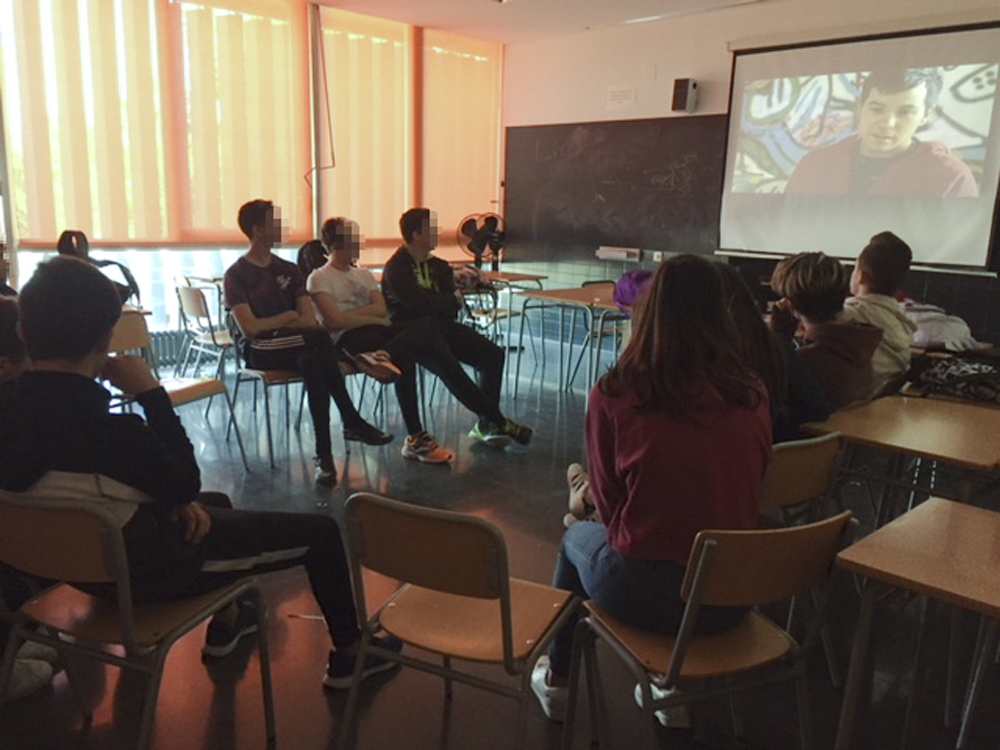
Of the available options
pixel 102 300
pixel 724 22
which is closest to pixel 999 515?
pixel 102 300

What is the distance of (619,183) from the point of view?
6719 mm

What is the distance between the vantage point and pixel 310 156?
651 centimetres

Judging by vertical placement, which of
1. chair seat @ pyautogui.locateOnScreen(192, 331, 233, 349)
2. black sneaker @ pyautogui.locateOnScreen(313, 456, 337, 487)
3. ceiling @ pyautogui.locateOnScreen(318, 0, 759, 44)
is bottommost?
black sneaker @ pyautogui.locateOnScreen(313, 456, 337, 487)

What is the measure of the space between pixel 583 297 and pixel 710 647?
373cm

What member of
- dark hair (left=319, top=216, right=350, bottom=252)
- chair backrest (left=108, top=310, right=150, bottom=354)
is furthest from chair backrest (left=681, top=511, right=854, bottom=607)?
dark hair (left=319, top=216, right=350, bottom=252)

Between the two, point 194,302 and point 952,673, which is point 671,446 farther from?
point 194,302

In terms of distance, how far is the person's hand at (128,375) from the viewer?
190 cm

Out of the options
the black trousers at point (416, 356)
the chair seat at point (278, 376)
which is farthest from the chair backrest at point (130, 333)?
the black trousers at point (416, 356)

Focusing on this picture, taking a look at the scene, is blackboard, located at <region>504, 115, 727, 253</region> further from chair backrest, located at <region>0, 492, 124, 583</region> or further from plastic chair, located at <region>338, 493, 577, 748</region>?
chair backrest, located at <region>0, 492, 124, 583</region>

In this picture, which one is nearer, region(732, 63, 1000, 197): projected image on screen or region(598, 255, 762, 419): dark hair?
region(598, 255, 762, 419): dark hair

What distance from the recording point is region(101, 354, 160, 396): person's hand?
1896 millimetres

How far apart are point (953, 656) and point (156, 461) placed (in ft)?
6.35

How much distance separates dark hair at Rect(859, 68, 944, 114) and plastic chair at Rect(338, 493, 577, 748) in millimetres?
4718

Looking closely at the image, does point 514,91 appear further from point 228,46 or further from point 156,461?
point 156,461
